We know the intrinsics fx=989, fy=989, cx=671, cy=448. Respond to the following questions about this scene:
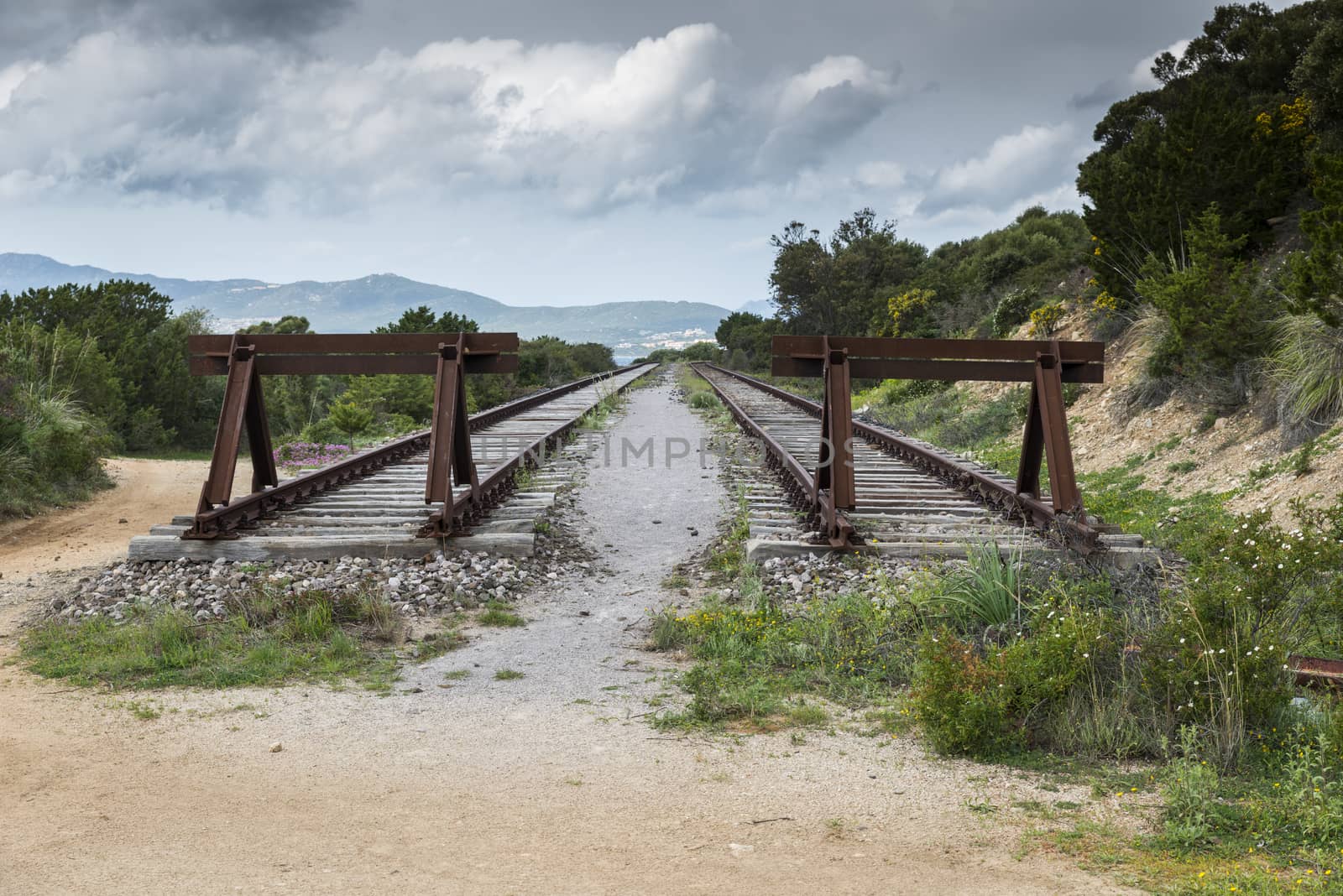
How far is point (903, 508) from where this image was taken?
29.3 feet

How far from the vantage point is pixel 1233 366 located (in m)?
11.7

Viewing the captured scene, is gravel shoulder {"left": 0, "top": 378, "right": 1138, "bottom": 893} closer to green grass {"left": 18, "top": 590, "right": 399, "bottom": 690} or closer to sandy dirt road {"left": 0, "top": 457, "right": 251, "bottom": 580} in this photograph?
green grass {"left": 18, "top": 590, "right": 399, "bottom": 690}

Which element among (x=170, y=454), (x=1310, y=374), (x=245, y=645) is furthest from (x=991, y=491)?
(x=170, y=454)

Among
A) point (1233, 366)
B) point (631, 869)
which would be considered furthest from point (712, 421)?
point (631, 869)

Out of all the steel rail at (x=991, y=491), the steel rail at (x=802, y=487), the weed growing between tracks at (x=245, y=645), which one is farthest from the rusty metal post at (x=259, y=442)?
the steel rail at (x=991, y=491)

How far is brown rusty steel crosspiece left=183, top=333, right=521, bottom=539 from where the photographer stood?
7891mm

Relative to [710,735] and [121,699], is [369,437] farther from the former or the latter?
[710,735]

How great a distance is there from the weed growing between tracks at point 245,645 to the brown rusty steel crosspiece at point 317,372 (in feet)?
4.64

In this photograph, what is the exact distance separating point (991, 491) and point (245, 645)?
6.58m

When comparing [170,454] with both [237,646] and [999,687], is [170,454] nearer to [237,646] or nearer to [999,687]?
[237,646]

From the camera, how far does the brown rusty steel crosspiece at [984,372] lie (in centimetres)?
757

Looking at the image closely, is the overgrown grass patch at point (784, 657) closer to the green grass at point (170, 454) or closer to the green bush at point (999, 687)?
the green bush at point (999, 687)

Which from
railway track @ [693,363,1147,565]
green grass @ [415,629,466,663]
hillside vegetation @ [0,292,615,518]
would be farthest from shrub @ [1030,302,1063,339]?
green grass @ [415,629,466,663]

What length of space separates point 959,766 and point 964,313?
25256mm
